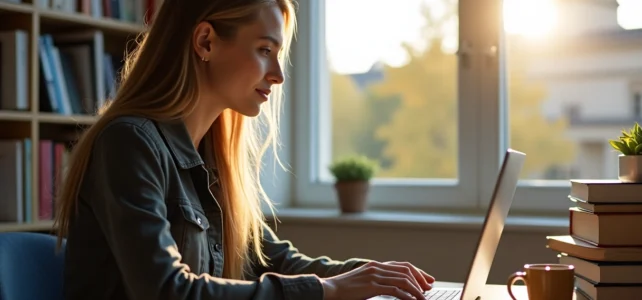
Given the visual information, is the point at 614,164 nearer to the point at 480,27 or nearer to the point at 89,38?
the point at 480,27

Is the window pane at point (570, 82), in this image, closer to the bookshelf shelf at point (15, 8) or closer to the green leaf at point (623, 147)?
the green leaf at point (623, 147)

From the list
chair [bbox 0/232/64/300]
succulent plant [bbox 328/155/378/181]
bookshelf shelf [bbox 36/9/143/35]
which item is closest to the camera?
chair [bbox 0/232/64/300]

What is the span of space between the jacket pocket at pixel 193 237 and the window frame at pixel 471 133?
4.21 feet

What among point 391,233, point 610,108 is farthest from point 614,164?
point 391,233

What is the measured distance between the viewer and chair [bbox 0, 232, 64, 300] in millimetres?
1308

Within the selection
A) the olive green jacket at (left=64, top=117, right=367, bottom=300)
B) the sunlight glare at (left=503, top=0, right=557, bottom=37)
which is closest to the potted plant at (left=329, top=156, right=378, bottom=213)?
the sunlight glare at (left=503, top=0, right=557, bottom=37)

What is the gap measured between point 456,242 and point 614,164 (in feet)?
1.67

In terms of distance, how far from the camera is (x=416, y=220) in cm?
239

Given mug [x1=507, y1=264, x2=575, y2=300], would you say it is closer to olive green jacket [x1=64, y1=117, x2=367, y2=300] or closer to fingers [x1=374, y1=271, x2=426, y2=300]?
fingers [x1=374, y1=271, x2=426, y2=300]

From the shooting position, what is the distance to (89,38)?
8.42 ft

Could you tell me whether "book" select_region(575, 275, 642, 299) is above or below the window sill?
below

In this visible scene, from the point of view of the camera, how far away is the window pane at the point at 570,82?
2.35 metres

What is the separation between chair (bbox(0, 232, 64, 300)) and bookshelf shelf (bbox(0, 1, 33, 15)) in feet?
3.39

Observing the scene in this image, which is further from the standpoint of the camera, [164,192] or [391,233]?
[391,233]
